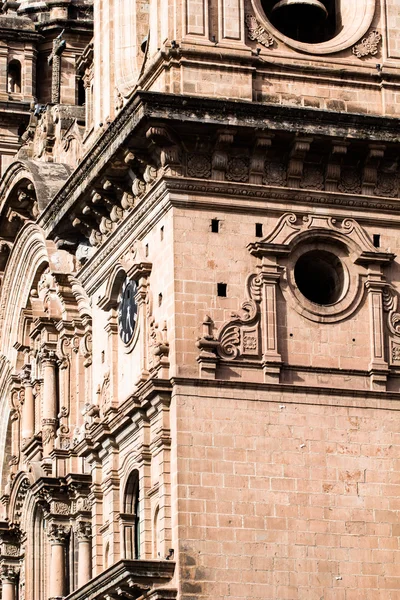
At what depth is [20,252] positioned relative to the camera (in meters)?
56.9

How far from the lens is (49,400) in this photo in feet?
173

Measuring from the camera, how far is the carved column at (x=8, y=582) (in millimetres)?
55094

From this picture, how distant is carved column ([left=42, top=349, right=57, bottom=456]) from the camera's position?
52.1 m

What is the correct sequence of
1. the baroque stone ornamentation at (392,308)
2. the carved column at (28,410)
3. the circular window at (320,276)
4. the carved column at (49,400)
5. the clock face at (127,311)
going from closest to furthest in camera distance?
the baroque stone ornamentation at (392,308)
the circular window at (320,276)
the clock face at (127,311)
the carved column at (49,400)
the carved column at (28,410)

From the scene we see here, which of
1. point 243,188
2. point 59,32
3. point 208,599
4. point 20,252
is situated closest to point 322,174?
point 243,188

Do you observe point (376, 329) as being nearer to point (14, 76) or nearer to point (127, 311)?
point (127, 311)

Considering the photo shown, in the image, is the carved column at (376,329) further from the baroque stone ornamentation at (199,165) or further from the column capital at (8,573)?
the column capital at (8,573)

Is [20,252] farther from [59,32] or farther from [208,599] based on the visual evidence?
[208,599]

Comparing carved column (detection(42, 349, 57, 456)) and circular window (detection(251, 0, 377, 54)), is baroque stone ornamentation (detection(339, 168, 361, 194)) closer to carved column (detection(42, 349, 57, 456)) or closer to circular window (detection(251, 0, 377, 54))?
circular window (detection(251, 0, 377, 54))

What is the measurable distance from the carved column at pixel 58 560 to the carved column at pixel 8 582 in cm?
461

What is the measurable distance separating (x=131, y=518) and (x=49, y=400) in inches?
410

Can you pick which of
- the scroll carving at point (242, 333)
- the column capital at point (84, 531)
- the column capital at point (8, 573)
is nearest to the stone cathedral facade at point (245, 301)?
the scroll carving at point (242, 333)

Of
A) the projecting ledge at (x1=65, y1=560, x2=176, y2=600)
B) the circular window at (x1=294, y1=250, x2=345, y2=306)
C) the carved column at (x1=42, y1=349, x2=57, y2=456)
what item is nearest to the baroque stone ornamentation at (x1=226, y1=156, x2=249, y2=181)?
the circular window at (x1=294, y1=250, x2=345, y2=306)

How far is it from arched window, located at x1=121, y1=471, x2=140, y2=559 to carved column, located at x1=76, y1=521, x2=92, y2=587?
225 inches
